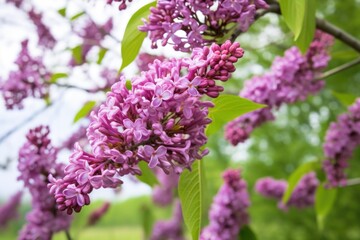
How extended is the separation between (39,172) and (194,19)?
593 millimetres

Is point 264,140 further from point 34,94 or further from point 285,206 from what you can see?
point 34,94

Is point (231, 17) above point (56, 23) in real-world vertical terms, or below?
above

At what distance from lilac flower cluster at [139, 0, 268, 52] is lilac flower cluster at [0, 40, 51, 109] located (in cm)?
58

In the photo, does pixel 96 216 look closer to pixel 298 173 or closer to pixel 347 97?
pixel 298 173

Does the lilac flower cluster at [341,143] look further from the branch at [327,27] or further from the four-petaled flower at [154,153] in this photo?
the four-petaled flower at [154,153]

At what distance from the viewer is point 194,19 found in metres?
0.72

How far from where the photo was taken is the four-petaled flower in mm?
575

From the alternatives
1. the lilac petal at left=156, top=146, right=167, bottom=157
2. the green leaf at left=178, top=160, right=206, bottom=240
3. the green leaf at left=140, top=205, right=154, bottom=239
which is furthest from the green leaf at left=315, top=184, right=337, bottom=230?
the green leaf at left=140, top=205, right=154, bottom=239

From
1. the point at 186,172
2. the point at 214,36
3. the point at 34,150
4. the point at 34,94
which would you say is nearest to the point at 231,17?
the point at 214,36

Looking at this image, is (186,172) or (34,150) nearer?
(186,172)

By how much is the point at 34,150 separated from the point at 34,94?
23 centimetres

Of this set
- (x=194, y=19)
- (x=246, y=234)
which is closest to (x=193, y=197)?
(x=194, y=19)

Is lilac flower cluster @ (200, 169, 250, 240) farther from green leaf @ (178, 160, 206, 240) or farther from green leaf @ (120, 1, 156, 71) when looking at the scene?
green leaf @ (120, 1, 156, 71)

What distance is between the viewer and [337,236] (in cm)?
432
